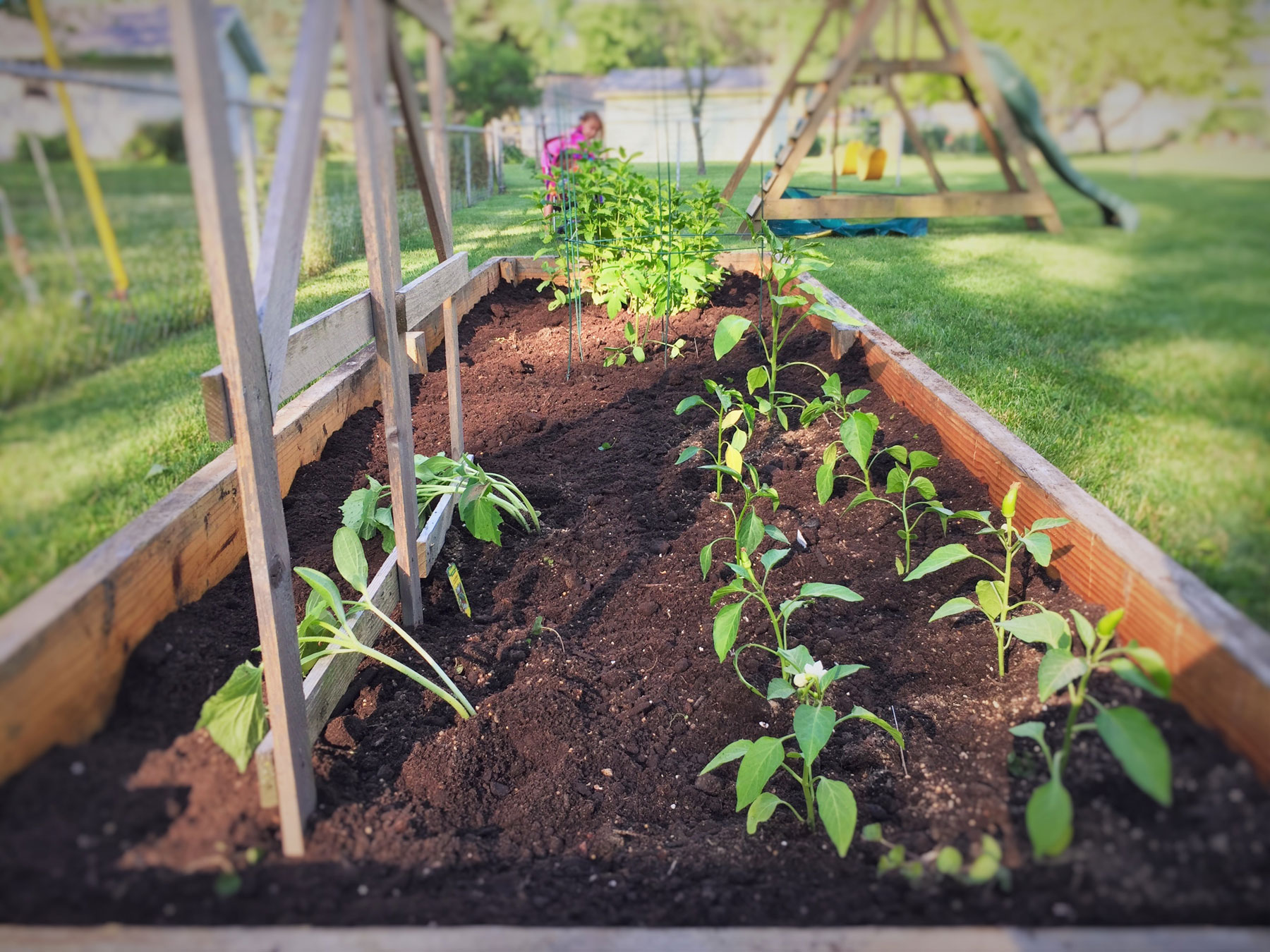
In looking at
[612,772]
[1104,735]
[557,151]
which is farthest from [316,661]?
[557,151]

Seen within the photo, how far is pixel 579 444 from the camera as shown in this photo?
11.0 ft

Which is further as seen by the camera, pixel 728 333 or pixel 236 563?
pixel 728 333

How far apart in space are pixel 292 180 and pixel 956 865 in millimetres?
1458

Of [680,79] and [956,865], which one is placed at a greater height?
[680,79]

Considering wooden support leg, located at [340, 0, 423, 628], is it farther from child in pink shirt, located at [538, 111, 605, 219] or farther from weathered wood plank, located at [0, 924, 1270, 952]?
child in pink shirt, located at [538, 111, 605, 219]

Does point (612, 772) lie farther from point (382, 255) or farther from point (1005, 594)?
point (382, 255)

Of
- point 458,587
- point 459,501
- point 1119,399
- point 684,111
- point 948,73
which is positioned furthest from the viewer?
point 684,111

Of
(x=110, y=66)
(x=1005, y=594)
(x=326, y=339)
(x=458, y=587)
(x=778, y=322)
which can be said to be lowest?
(x=458, y=587)

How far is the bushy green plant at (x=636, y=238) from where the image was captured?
14.8ft

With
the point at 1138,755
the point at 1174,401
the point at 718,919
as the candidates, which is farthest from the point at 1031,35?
the point at 718,919

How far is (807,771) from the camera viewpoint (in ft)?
4.95

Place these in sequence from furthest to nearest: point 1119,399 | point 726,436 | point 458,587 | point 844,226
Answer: point 844,226, point 726,436, point 458,587, point 1119,399

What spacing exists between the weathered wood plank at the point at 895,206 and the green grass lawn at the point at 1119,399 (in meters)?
0.12

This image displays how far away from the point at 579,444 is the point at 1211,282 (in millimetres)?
2281
